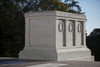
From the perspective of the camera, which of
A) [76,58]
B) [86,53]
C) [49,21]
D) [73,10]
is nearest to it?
[49,21]

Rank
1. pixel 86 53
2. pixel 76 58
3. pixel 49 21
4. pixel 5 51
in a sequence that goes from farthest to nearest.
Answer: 1. pixel 5 51
2. pixel 86 53
3. pixel 76 58
4. pixel 49 21

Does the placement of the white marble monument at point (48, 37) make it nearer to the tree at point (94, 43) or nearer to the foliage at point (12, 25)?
the foliage at point (12, 25)

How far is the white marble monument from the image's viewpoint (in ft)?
59.1

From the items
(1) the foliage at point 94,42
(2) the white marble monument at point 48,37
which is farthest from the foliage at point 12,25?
(2) the white marble monument at point 48,37

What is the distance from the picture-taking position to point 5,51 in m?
31.9

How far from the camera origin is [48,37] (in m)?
18.2

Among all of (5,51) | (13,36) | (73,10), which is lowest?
(5,51)

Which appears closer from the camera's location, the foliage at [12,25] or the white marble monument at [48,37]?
the white marble monument at [48,37]

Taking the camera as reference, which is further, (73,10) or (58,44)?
(73,10)

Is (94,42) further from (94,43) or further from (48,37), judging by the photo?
(48,37)

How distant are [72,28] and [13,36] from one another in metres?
13.6

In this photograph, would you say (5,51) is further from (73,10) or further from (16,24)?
(73,10)

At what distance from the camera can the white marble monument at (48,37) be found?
709 inches

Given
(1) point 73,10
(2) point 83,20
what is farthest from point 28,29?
(1) point 73,10
